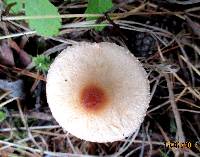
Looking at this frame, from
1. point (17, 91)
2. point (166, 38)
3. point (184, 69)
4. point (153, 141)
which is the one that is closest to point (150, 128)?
point (153, 141)

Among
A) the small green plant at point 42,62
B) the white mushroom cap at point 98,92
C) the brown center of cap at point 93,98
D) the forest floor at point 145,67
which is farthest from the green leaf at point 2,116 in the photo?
the brown center of cap at point 93,98

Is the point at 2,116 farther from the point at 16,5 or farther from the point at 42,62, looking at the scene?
the point at 16,5

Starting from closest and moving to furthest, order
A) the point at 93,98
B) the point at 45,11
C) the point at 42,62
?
the point at 93,98 < the point at 45,11 < the point at 42,62

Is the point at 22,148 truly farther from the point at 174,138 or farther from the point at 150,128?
the point at 174,138

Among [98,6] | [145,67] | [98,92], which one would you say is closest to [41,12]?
[98,6]

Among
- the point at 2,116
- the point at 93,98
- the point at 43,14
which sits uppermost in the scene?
the point at 43,14

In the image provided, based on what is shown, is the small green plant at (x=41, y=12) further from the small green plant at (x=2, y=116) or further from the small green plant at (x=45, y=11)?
the small green plant at (x=2, y=116)
